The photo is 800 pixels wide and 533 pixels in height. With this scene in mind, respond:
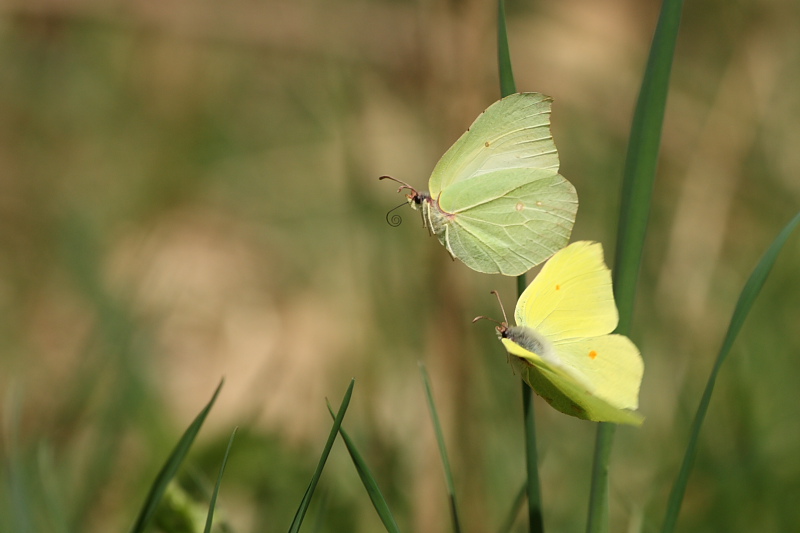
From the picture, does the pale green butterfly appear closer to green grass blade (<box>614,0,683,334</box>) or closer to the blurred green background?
green grass blade (<box>614,0,683,334</box>)

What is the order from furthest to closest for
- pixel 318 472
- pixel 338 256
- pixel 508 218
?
pixel 338 256 < pixel 508 218 < pixel 318 472

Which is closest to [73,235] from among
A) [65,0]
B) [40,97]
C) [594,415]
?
[40,97]

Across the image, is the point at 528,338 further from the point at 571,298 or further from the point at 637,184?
the point at 637,184

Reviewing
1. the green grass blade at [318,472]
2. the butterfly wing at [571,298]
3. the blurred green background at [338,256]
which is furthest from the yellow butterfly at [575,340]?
the blurred green background at [338,256]

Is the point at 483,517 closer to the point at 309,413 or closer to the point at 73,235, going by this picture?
the point at 309,413

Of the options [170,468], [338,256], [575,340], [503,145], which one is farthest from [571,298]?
[338,256]

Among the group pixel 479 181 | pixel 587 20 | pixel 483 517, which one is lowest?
pixel 483 517
